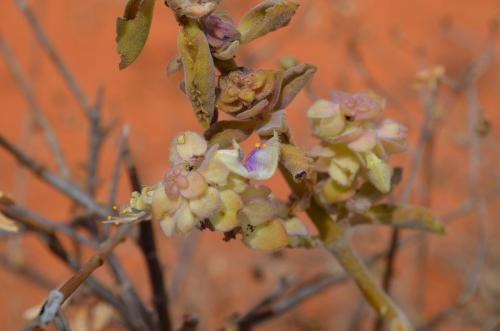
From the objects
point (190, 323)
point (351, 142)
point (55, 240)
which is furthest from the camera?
point (55, 240)

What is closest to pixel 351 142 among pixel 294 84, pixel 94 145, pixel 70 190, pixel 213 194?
pixel 294 84

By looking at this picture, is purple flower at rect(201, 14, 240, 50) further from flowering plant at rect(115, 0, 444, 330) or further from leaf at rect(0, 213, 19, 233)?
leaf at rect(0, 213, 19, 233)

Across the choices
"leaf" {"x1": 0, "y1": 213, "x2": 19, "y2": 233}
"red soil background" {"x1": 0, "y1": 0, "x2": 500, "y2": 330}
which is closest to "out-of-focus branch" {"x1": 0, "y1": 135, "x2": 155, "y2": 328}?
"leaf" {"x1": 0, "y1": 213, "x2": 19, "y2": 233}

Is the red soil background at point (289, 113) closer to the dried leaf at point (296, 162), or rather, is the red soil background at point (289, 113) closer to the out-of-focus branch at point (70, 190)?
the out-of-focus branch at point (70, 190)

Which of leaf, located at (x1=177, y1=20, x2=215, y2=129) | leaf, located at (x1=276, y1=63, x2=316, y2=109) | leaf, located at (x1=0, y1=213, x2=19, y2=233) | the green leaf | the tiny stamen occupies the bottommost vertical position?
leaf, located at (x1=276, y1=63, x2=316, y2=109)

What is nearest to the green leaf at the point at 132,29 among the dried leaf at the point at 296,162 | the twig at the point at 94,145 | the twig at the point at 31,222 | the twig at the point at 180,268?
the dried leaf at the point at 296,162

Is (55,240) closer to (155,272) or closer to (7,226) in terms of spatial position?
(155,272)
